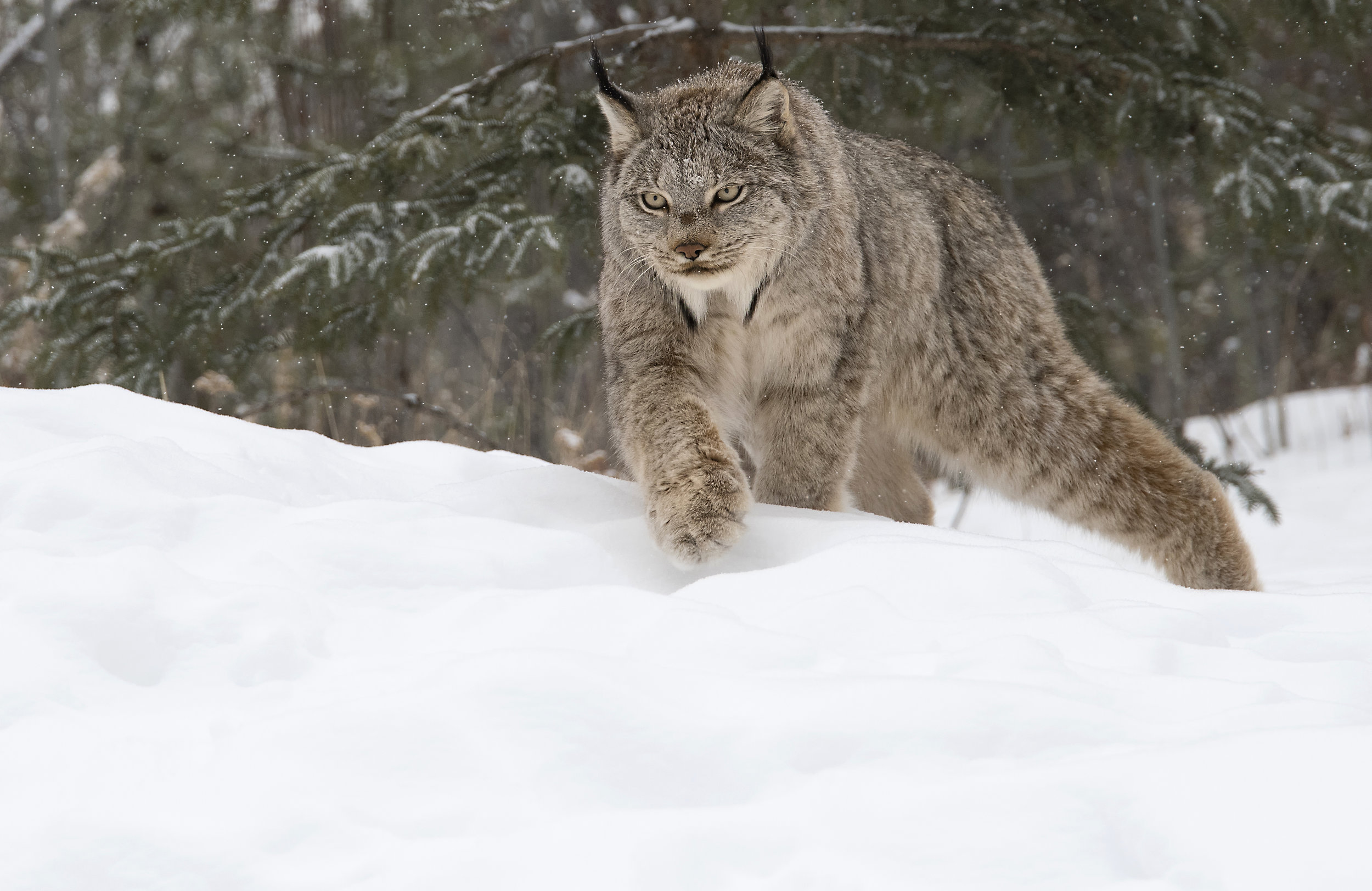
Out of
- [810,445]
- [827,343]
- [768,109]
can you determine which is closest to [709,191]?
[768,109]

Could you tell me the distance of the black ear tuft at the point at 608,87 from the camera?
3078mm

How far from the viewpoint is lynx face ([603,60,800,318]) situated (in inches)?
118

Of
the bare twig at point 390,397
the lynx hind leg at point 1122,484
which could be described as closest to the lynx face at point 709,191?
the lynx hind leg at point 1122,484

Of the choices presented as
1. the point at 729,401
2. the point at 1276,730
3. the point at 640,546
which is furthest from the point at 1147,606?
the point at 729,401

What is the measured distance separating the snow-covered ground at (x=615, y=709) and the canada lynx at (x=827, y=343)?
24.9 inches

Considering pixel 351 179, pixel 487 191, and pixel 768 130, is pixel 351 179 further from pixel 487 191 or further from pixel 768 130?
pixel 768 130

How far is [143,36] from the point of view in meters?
7.93

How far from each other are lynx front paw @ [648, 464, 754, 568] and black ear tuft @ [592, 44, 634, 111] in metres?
1.14

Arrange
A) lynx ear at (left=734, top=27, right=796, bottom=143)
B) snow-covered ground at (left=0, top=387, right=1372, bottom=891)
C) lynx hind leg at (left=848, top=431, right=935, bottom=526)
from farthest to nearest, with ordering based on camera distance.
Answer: lynx hind leg at (left=848, top=431, right=935, bottom=526) < lynx ear at (left=734, top=27, right=796, bottom=143) < snow-covered ground at (left=0, top=387, right=1372, bottom=891)

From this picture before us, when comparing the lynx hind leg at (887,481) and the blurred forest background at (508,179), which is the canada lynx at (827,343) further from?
the blurred forest background at (508,179)

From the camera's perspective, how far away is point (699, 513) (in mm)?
2537

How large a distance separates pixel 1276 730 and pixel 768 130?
2188mm

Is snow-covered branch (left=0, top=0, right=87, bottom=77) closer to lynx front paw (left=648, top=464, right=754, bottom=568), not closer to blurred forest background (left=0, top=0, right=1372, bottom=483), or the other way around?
blurred forest background (left=0, top=0, right=1372, bottom=483)

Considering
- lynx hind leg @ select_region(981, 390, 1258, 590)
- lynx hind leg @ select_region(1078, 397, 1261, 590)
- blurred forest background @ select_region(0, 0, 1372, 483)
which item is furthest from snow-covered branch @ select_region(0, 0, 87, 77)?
lynx hind leg @ select_region(1078, 397, 1261, 590)
